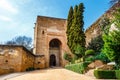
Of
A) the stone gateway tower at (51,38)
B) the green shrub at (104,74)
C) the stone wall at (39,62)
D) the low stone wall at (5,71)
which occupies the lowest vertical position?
the green shrub at (104,74)

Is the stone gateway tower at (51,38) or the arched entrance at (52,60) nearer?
the stone gateway tower at (51,38)

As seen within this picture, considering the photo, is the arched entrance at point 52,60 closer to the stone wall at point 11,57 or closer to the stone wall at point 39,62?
the stone wall at point 39,62

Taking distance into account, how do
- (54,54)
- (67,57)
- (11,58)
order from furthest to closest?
(54,54) → (67,57) → (11,58)

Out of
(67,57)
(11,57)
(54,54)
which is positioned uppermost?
(54,54)

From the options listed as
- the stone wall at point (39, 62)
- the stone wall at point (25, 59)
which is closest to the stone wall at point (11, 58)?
the stone wall at point (25, 59)

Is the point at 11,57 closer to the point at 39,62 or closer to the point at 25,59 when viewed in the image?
the point at 25,59

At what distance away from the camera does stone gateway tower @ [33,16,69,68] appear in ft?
90.1

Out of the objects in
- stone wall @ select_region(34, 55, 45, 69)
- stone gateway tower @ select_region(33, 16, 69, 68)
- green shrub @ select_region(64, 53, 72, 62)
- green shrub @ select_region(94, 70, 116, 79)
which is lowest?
green shrub @ select_region(94, 70, 116, 79)

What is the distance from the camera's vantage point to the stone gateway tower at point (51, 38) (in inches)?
1081

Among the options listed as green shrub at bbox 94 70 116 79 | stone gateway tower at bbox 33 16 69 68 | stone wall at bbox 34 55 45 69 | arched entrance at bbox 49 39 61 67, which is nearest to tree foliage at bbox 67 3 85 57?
stone wall at bbox 34 55 45 69

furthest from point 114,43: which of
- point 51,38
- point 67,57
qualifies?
point 51,38

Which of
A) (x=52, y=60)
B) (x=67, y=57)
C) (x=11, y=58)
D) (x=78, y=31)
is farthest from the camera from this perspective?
(x=52, y=60)

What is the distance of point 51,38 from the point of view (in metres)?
→ 28.3

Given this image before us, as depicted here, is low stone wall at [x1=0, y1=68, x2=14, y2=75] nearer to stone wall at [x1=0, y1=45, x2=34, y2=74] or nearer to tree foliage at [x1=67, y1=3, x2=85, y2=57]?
stone wall at [x1=0, y1=45, x2=34, y2=74]
